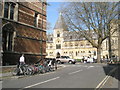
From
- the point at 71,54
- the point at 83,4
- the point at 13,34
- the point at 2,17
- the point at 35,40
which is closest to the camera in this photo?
the point at 2,17

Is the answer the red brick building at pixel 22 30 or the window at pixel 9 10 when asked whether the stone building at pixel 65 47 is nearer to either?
the red brick building at pixel 22 30

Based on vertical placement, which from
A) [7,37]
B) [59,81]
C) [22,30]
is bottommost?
[59,81]

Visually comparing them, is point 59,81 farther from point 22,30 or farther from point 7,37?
point 22,30

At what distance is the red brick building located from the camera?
21797mm

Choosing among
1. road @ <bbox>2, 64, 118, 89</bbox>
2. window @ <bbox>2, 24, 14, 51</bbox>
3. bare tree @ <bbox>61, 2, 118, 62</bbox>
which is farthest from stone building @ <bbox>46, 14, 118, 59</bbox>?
road @ <bbox>2, 64, 118, 89</bbox>

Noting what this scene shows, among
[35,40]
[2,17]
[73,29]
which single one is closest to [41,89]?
[2,17]

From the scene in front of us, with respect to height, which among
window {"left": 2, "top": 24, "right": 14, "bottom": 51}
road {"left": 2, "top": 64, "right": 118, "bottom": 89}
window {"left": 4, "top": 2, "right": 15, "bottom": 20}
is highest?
window {"left": 4, "top": 2, "right": 15, "bottom": 20}

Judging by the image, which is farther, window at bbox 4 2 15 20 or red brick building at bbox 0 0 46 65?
window at bbox 4 2 15 20

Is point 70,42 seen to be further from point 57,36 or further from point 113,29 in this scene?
Answer: point 113,29

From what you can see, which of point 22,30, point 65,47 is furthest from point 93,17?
point 65,47

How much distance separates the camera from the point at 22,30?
24641mm

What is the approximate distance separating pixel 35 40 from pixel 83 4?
17.7 m

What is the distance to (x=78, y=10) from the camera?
137ft

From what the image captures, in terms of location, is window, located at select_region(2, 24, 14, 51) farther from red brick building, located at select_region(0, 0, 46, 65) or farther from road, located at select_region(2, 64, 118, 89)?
road, located at select_region(2, 64, 118, 89)
